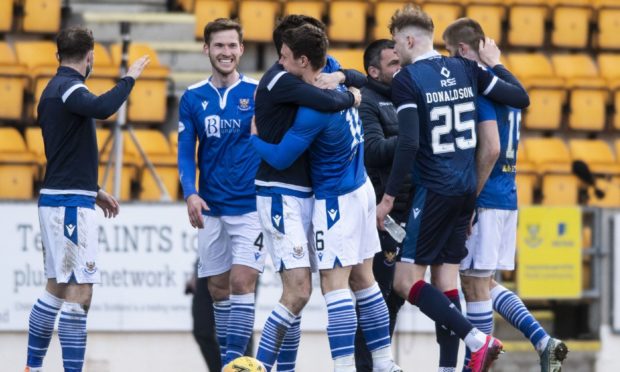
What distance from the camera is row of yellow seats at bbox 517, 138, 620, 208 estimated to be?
15047 millimetres

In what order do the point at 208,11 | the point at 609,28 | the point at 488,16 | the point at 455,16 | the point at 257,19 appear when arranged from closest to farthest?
the point at 257,19
the point at 208,11
the point at 488,16
the point at 455,16
the point at 609,28

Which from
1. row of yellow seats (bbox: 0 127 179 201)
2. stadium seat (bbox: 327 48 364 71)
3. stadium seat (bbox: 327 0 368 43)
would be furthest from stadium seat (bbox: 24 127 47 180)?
stadium seat (bbox: 327 0 368 43)

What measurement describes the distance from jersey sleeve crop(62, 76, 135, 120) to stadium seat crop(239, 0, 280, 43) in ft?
27.5

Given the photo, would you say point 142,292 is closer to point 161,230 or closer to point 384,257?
point 161,230

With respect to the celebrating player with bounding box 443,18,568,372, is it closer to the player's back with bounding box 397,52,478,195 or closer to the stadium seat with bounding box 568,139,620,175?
the player's back with bounding box 397,52,478,195

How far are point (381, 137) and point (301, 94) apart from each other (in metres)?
1.37

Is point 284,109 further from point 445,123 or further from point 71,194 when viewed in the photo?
point 71,194

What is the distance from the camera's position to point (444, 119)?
844cm

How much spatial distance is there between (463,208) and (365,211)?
2.57 feet

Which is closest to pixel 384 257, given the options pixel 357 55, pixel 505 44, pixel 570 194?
pixel 570 194

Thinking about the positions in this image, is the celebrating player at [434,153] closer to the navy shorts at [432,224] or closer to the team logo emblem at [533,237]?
the navy shorts at [432,224]

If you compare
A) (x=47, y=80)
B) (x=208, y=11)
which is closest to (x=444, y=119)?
(x=47, y=80)

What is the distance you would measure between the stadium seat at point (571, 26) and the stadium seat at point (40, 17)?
649 centimetres

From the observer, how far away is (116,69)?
15.0 m
